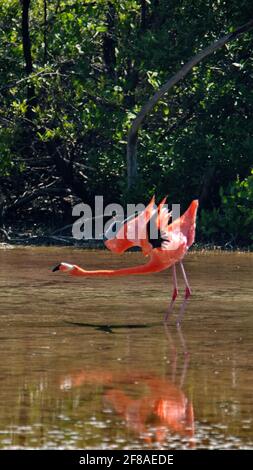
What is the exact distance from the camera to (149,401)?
29.6 feet

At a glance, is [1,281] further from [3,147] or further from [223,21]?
[223,21]

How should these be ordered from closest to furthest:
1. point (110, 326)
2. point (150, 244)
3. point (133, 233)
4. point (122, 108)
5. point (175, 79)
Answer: point (110, 326), point (133, 233), point (150, 244), point (175, 79), point (122, 108)

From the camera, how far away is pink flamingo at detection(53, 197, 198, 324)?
1291cm

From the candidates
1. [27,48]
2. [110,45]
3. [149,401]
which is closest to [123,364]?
[149,401]

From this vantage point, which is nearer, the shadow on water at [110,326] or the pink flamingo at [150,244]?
the shadow on water at [110,326]

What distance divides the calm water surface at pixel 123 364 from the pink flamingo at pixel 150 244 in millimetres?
460

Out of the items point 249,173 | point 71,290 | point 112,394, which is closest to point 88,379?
point 112,394

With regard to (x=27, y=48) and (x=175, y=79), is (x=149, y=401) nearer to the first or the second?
(x=175, y=79)

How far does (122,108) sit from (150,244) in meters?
8.89

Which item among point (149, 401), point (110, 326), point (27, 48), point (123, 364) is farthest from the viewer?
point (27, 48)

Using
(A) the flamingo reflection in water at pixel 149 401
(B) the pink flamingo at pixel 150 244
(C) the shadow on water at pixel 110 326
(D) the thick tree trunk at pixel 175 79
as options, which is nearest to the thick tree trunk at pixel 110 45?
(D) the thick tree trunk at pixel 175 79

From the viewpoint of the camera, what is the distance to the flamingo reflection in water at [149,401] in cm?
812

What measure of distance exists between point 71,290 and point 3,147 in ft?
19.9

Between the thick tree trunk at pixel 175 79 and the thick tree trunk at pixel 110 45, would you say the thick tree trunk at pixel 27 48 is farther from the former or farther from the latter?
the thick tree trunk at pixel 110 45
